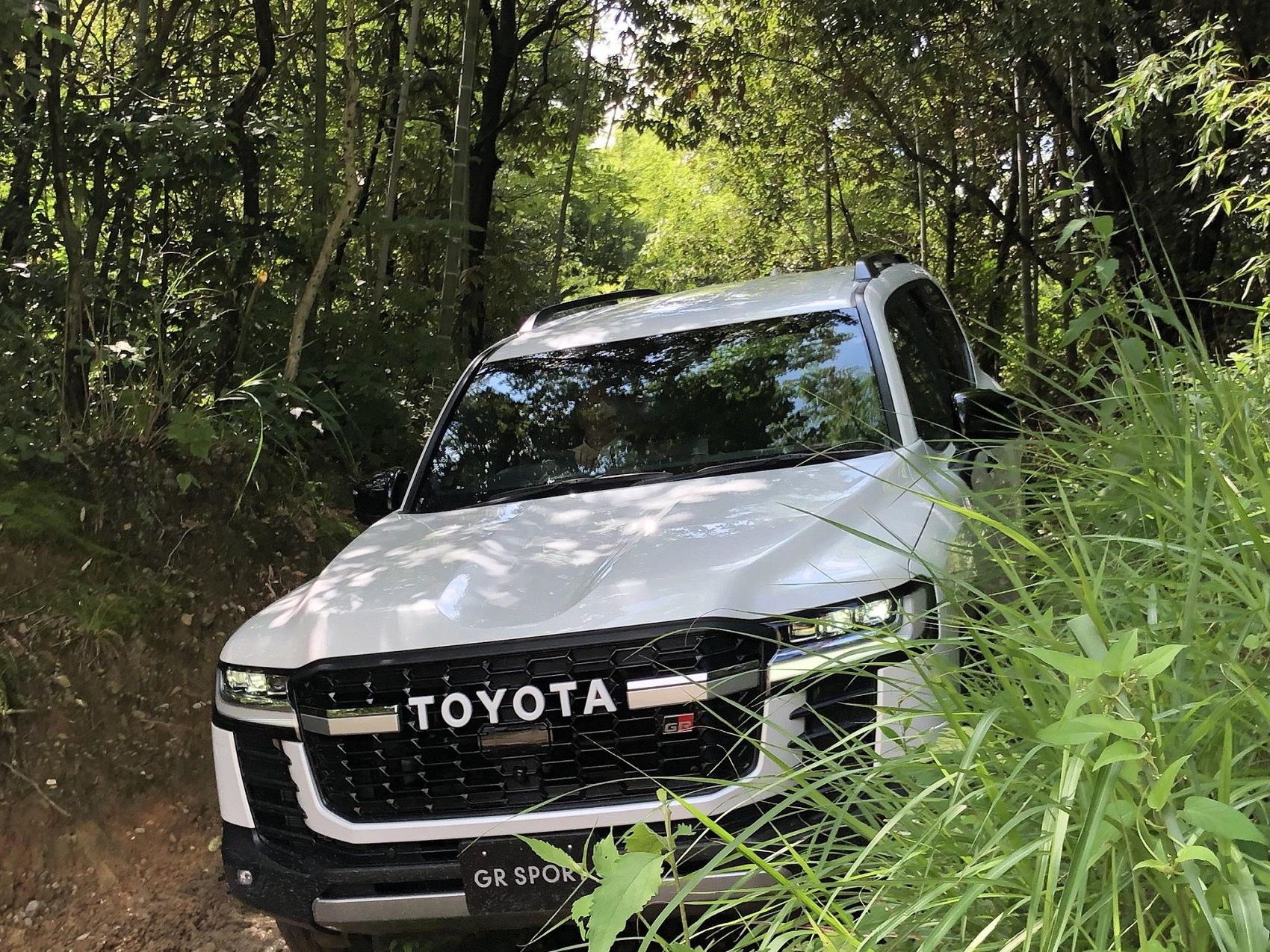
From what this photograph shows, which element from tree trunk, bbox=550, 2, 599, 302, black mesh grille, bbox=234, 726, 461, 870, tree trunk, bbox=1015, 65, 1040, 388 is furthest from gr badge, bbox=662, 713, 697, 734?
tree trunk, bbox=1015, 65, 1040, 388

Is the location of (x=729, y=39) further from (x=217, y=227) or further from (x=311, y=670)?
(x=311, y=670)

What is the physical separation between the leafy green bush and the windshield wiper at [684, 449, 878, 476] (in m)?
0.98

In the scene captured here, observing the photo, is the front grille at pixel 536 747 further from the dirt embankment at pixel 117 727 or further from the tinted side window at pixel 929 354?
the dirt embankment at pixel 117 727

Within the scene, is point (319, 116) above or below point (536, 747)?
above

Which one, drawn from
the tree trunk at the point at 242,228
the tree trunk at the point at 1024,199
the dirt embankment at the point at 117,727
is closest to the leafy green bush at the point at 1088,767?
the dirt embankment at the point at 117,727

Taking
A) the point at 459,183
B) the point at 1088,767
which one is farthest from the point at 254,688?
the point at 459,183

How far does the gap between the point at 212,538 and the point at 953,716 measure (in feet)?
15.1

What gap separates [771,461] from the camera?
3268 mm

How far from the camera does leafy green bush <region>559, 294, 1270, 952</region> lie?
1.26m

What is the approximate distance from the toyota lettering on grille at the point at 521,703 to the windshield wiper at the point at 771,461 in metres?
1.07

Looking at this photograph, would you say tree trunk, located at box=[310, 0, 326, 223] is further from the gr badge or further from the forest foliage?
the gr badge

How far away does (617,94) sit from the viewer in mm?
11391

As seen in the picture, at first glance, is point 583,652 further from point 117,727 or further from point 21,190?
point 21,190

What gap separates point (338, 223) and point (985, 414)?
14.6ft
